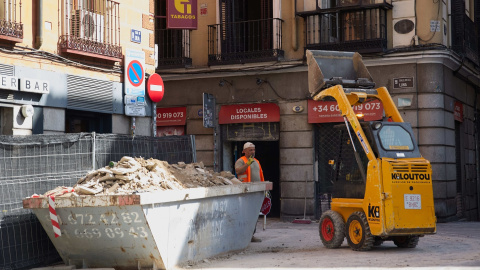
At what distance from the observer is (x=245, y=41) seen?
22391mm

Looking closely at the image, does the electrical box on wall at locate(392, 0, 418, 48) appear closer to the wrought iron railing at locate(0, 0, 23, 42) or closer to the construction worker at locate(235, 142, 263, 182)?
the construction worker at locate(235, 142, 263, 182)

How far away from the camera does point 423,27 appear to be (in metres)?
19.3

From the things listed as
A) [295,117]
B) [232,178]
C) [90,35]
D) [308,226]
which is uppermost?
[90,35]

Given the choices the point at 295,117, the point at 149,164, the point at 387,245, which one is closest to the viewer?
the point at 149,164

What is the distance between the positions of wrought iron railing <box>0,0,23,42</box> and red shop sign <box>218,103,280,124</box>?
901cm

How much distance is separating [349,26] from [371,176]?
9136mm

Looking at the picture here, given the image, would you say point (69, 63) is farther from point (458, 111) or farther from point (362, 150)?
point (458, 111)

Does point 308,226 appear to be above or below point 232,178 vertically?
below

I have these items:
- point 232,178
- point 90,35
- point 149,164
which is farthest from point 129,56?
point 149,164

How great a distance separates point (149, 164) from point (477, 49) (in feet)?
50.6

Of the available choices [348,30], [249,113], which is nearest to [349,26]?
[348,30]

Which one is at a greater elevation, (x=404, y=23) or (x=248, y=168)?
(x=404, y=23)

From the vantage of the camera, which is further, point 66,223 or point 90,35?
point 90,35

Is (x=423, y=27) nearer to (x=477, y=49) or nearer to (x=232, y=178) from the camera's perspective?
(x=477, y=49)
